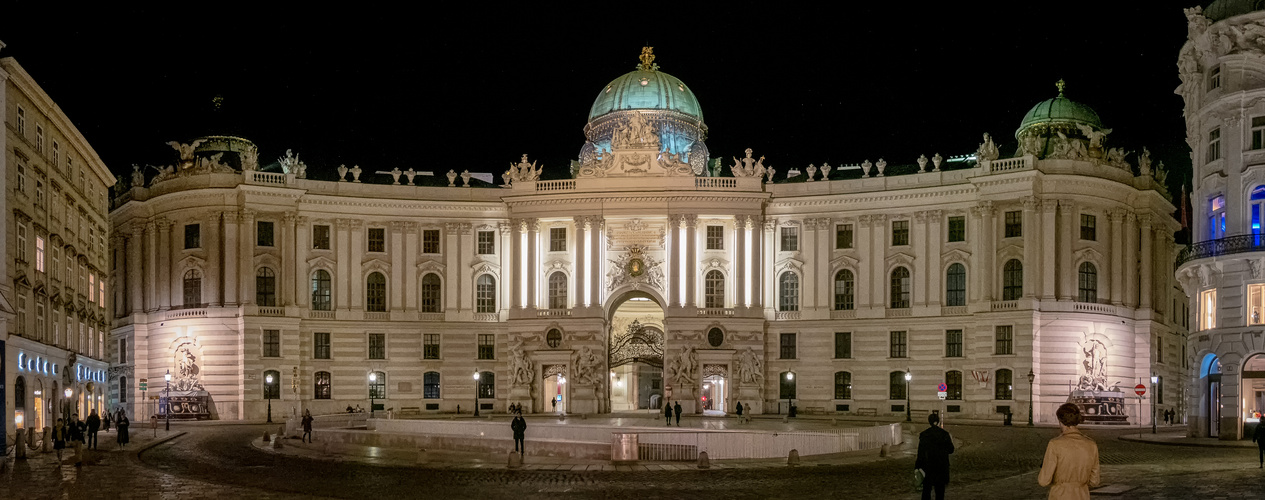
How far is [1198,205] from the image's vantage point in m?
53.4

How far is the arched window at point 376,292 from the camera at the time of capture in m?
87.6

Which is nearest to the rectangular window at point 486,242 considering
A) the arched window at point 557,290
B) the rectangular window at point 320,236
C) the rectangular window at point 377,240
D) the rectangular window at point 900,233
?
the arched window at point 557,290

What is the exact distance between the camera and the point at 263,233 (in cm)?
8544

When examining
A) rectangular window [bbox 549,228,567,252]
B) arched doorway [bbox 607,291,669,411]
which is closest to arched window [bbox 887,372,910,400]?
arched doorway [bbox 607,291,669,411]

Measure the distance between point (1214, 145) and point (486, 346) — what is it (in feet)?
163

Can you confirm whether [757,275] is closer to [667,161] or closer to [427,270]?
[667,161]

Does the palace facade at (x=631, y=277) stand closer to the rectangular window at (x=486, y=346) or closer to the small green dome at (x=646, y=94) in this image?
the rectangular window at (x=486, y=346)

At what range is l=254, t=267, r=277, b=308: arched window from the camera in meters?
85.1

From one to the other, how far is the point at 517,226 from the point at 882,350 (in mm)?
24852

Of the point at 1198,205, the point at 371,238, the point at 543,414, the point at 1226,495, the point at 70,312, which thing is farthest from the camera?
the point at 371,238

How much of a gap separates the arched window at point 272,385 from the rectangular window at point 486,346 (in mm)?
13067

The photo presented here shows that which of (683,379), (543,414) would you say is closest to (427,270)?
(543,414)

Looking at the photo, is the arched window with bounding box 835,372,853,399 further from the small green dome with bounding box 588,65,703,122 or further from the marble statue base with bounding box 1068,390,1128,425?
the small green dome with bounding box 588,65,703,122

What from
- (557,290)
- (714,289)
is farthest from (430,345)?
(714,289)
